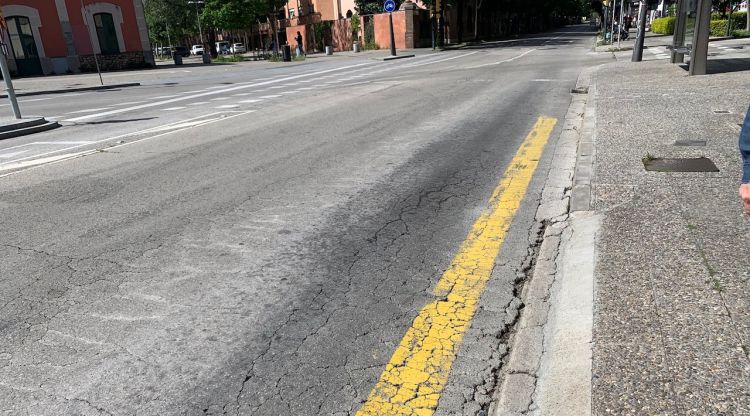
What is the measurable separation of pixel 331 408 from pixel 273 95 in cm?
1444

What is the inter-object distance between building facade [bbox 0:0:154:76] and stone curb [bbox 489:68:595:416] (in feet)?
102

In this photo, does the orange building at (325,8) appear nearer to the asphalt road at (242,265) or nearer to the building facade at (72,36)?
the building facade at (72,36)

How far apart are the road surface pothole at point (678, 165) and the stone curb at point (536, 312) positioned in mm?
800

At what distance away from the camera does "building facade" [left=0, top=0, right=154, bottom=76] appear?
31031 millimetres

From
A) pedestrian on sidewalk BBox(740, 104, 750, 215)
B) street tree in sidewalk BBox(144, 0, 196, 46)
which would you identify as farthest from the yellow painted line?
street tree in sidewalk BBox(144, 0, 196, 46)

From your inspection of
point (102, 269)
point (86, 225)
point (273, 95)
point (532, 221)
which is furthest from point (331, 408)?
point (273, 95)

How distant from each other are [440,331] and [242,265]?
1.68 m

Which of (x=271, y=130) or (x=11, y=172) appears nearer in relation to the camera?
(x=11, y=172)

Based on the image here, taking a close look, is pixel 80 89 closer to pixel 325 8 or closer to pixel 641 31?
pixel 641 31

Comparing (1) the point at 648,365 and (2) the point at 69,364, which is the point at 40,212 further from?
(1) the point at 648,365

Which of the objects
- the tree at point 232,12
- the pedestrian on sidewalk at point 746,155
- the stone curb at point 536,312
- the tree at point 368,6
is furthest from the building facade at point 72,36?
the pedestrian on sidewalk at point 746,155

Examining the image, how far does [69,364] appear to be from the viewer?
2820mm

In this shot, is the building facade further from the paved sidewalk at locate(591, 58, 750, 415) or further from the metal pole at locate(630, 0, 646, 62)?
the paved sidewalk at locate(591, 58, 750, 415)

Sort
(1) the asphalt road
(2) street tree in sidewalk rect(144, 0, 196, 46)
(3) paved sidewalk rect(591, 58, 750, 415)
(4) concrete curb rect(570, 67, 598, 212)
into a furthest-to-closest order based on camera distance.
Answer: (2) street tree in sidewalk rect(144, 0, 196, 46) → (4) concrete curb rect(570, 67, 598, 212) → (1) the asphalt road → (3) paved sidewalk rect(591, 58, 750, 415)
